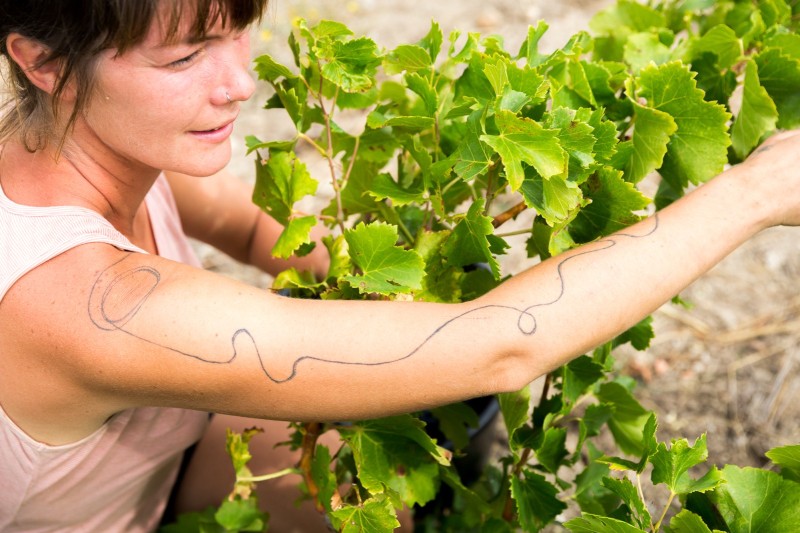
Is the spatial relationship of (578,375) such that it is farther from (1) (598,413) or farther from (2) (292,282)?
(2) (292,282)

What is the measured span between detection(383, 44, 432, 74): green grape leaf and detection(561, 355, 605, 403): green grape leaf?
0.51 metres

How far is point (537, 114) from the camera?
1.07 metres

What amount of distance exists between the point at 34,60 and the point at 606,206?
2.67 ft

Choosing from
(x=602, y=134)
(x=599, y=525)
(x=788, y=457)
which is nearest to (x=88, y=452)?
(x=599, y=525)

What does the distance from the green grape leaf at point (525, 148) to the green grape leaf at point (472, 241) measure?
74 millimetres

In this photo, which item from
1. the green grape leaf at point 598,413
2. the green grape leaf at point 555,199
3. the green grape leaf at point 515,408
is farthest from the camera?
the green grape leaf at point 598,413

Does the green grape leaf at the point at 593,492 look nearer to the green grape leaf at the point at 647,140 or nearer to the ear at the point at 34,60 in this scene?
the green grape leaf at the point at 647,140

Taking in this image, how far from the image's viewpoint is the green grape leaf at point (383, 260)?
3.38 feet

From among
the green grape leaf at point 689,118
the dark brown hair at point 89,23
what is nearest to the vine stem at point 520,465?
the green grape leaf at point 689,118

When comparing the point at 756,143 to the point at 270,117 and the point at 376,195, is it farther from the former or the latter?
the point at 270,117

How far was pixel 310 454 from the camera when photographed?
1.25 metres

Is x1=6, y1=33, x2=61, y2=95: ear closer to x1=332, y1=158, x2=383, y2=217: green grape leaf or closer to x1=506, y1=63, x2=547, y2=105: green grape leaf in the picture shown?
x1=332, y1=158, x2=383, y2=217: green grape leaf

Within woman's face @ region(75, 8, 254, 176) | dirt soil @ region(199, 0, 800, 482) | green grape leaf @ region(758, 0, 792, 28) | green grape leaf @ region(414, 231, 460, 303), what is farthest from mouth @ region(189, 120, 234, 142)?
dirt soil @ region(199, 0, 800, 482)

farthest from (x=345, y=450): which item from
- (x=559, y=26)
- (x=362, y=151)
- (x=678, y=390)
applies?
(x=559, y=26)
